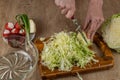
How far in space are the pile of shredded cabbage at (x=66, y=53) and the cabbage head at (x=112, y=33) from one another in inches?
3.9

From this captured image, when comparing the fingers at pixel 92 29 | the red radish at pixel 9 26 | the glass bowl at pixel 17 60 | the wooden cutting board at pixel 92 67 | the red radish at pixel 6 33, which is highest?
the red radish at pixel 9 26

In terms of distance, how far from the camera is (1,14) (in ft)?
4.33

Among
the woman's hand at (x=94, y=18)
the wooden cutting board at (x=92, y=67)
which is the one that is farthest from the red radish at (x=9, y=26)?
the woman's hand at (x=94, y=18)

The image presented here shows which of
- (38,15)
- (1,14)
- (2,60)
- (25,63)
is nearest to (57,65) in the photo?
(25,63)

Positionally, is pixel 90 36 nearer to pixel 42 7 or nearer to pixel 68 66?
pixel 68 66

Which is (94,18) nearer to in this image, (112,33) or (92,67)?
(112,33)

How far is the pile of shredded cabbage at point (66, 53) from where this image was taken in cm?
99

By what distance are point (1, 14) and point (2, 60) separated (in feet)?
1.13

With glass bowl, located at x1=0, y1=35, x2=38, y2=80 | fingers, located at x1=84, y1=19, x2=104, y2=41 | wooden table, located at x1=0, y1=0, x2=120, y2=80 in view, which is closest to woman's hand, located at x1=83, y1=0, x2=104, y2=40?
fingers, located at x1=84, y1=19, x2=104, y2=41

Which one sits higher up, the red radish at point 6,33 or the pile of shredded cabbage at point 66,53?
the red radish at point 6,33

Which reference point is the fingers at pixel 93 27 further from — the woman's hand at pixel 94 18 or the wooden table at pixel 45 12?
the wooden table at pixel 45 12

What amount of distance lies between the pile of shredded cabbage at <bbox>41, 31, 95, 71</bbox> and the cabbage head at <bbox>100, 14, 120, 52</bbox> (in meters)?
0.10

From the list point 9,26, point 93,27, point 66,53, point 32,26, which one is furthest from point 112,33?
point 9,26

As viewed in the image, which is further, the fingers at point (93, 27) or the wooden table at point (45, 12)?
the wooden table at point (45, 12)
